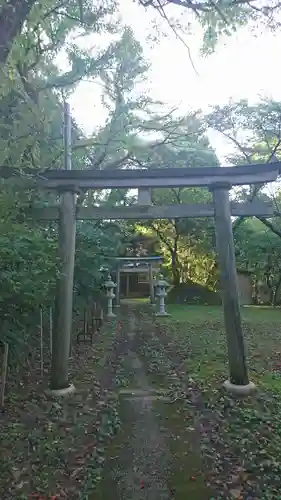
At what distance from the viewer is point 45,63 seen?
9961 millimetres

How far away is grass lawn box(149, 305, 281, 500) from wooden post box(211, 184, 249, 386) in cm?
39

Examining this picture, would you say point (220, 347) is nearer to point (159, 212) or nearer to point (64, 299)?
point (159, 212)

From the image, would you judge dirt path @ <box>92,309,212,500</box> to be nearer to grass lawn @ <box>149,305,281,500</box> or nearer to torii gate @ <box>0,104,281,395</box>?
grass lawn @ <box>149,305,281,500</box>

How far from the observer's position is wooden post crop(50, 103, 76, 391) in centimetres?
520

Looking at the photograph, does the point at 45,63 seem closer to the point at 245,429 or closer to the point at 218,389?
the point at 218,389

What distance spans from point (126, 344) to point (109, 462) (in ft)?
18.8

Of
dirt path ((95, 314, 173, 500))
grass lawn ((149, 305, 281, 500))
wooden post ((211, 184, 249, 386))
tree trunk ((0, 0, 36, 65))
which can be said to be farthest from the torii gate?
tree trunk ((0, 0, 36, 65))

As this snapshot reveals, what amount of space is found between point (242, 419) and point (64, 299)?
263 centimetres

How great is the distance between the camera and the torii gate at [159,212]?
521 centimetres

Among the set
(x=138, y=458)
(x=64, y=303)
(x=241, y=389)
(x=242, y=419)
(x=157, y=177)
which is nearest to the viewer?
(x=138, y=458)

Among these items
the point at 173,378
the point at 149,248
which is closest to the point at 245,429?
the point at 173,378

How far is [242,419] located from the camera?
4262 mm

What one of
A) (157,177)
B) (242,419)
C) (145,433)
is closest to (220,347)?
(242,419)

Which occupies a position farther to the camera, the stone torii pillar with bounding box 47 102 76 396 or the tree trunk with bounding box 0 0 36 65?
the stone torii pillar with bounding box 47 102 76 396
